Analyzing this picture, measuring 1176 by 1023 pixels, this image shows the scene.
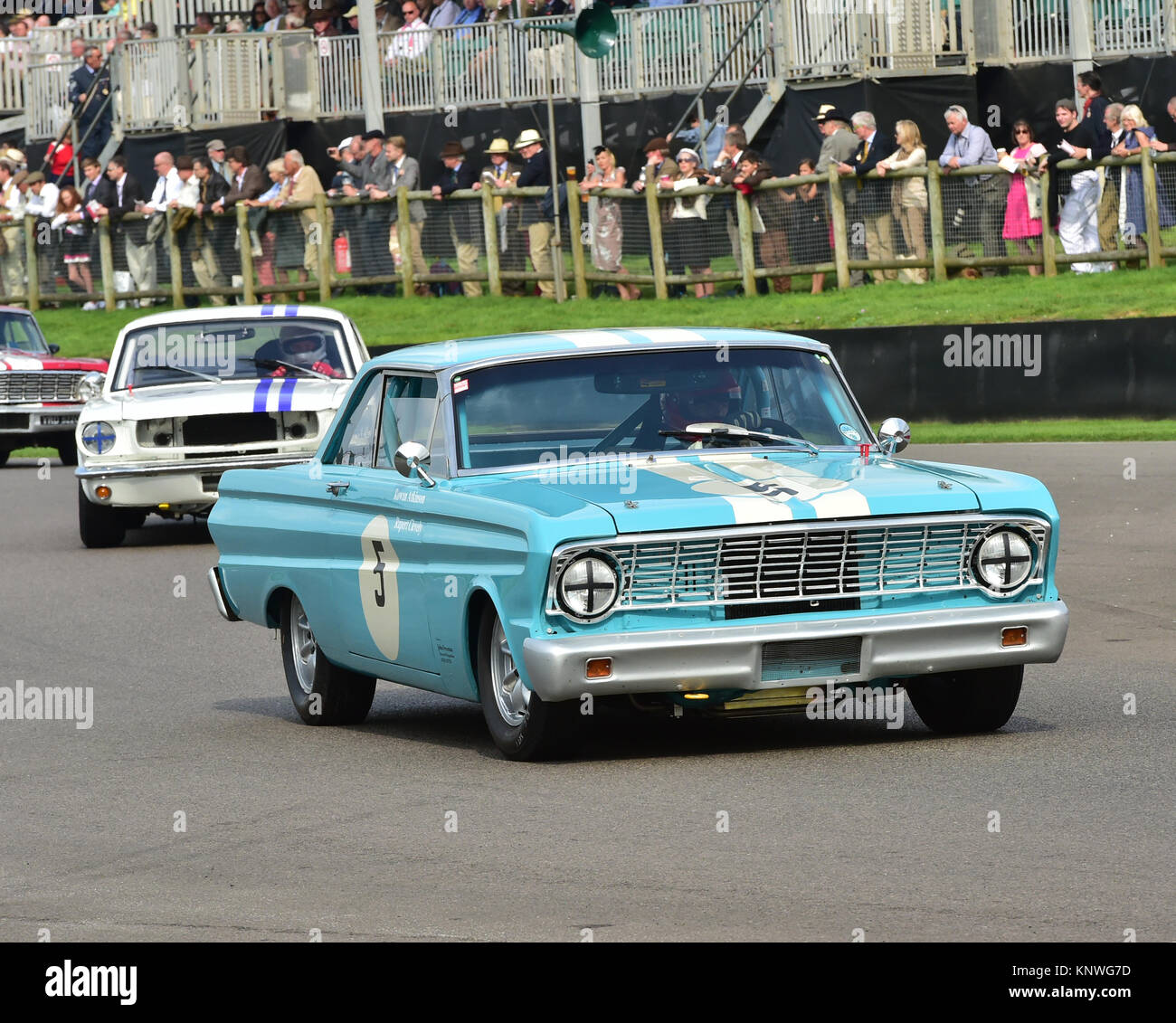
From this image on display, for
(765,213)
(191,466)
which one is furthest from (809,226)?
(191,466)

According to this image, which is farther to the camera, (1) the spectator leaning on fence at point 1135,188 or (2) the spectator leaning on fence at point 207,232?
(2) the spectator leaning on fence at point 207,232

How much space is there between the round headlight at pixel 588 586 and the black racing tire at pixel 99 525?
32.6 feet

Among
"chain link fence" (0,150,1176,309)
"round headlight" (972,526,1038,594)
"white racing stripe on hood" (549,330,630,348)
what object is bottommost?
"round headlight" (972,526,1038,594)

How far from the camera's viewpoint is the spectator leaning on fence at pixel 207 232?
3244 centimetres

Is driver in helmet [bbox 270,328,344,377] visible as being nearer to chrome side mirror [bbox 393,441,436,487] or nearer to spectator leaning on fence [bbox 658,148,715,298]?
chrome side mirror [bbox 393,441,436,487]

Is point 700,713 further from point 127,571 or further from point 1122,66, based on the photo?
point 1122,66

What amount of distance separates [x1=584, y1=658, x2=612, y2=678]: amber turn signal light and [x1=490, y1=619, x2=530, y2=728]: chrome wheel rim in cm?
44

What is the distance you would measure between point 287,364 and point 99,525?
71.8 inches

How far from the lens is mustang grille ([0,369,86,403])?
24.5 m

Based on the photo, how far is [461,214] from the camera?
97.2 ft

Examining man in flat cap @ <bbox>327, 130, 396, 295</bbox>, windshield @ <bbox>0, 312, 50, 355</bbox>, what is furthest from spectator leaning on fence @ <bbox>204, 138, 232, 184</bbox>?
windshield @ <bbox>0, 312, 50, 355</bbox>

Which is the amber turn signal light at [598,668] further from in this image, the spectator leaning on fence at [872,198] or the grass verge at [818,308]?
the spectator leaning on fence at [872,198]

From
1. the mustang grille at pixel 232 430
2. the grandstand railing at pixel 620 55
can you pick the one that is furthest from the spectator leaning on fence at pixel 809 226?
the mustang grille at pixel 232 430

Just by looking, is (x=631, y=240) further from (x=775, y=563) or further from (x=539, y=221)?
(x=775, y=563)
